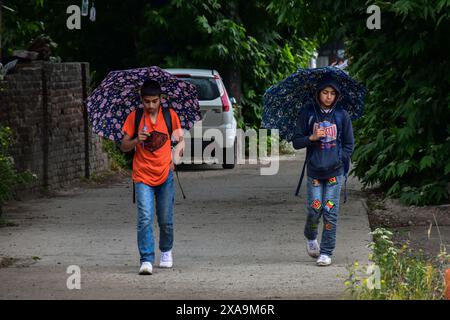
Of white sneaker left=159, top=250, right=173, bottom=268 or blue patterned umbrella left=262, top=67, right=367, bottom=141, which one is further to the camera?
blue patterned umbrella left=262, top=67, right=367, bottom=141

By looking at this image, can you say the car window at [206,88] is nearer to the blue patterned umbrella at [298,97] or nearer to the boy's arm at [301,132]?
the blue patterned umbrella at [298,97]

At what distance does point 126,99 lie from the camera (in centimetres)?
1080

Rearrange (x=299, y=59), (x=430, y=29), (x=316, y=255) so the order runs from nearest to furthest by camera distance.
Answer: (x=316, y=255) < (x=430, y=29) < (x=299, y=59)

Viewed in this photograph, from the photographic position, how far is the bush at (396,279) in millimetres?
8469

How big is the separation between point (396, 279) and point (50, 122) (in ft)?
32.5

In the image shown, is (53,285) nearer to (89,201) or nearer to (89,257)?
(89,257)

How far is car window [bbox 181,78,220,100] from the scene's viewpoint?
2162cm

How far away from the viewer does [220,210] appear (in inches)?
598

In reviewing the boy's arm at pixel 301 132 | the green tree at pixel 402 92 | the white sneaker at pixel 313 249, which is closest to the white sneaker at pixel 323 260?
the white sneaker at pixel 313 249

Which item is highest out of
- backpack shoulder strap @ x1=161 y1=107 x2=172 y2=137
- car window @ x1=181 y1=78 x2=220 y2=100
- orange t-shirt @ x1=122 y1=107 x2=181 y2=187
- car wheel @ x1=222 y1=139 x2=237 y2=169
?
backpack shoulder strap @ x1=161 y1=107 x2=172 y2=137

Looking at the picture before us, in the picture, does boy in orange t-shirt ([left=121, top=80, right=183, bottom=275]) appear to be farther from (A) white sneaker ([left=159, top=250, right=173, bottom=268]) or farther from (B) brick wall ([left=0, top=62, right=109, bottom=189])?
(B) brick wall ([left=0, top=62, right=109, bottom=189])

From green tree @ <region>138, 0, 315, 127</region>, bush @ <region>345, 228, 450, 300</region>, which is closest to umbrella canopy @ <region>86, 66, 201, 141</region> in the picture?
bush @ <region>345, 228, 450, 300</region>

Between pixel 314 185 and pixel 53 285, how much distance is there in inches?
98.6
